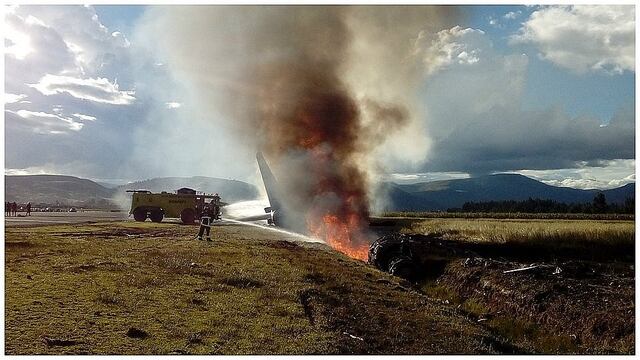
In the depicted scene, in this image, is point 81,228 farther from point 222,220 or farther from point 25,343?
point 25,343

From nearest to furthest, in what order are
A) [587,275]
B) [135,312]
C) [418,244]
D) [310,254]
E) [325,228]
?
[135,312]
[587,275]
[310,254]
[418,244]
[325,228]

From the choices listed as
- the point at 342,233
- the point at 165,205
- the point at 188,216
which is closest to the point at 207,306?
the point at 342,233

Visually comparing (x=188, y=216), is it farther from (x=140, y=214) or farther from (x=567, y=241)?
(x=567, y=241)

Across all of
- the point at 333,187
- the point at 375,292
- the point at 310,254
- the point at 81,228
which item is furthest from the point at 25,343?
the point at 333,187

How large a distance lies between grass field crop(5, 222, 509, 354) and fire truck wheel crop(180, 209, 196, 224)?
1579cm

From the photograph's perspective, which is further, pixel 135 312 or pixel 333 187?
pixel 333 187

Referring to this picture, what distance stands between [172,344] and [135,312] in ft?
9.05

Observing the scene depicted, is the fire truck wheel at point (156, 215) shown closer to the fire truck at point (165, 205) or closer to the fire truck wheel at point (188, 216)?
the fire truck at point (165, 205)

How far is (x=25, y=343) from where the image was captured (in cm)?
1105

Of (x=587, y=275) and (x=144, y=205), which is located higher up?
(x=144, y=205)

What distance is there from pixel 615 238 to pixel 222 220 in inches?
1330

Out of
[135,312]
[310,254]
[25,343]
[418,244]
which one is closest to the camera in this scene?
[25,343]

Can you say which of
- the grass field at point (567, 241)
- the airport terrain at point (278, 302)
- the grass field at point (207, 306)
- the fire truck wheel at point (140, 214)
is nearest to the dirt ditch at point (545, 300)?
the airport terrain at point (278, 302)

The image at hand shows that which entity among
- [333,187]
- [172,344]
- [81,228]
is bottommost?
[172,344]
